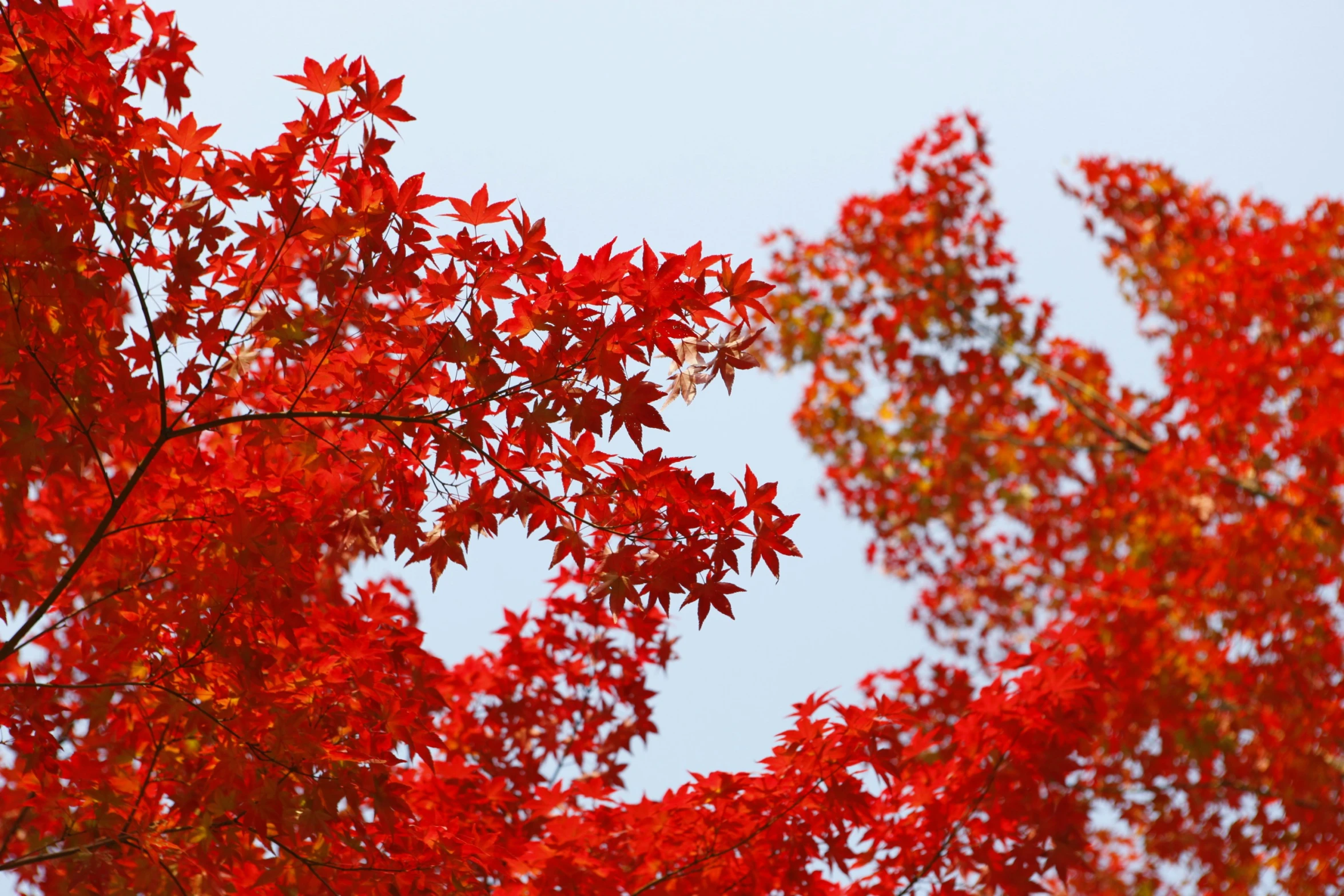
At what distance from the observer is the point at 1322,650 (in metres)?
8.80

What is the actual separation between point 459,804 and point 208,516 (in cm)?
169

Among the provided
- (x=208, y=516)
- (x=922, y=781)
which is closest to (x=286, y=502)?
(x=208, y=516)

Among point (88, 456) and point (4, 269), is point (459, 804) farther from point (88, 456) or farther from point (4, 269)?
point (4, 269)

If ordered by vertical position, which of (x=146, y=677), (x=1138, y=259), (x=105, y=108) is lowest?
(x=146, y=677)

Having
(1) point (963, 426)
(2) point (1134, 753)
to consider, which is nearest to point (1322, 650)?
(2) point (1134, 753)

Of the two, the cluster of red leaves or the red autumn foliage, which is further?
the cluster of red leaves

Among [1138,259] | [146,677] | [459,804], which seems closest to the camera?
[146,677]

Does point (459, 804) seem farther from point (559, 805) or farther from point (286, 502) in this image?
point (286, 502)

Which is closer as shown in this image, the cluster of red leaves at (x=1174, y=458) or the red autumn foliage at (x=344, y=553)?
the red autumn foliage at (x=344, y=553)

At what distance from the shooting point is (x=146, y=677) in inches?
129

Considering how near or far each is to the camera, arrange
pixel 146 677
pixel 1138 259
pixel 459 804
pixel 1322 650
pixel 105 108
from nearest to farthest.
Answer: pixel 105 108 → pixel 146 677 → pixel 459 804 → pixel 1322 650 → pixel 1138 259

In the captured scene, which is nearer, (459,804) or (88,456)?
(88,456)

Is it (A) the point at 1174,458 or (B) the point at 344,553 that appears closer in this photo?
(B) the point at 344,553

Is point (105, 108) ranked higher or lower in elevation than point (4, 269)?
higher
